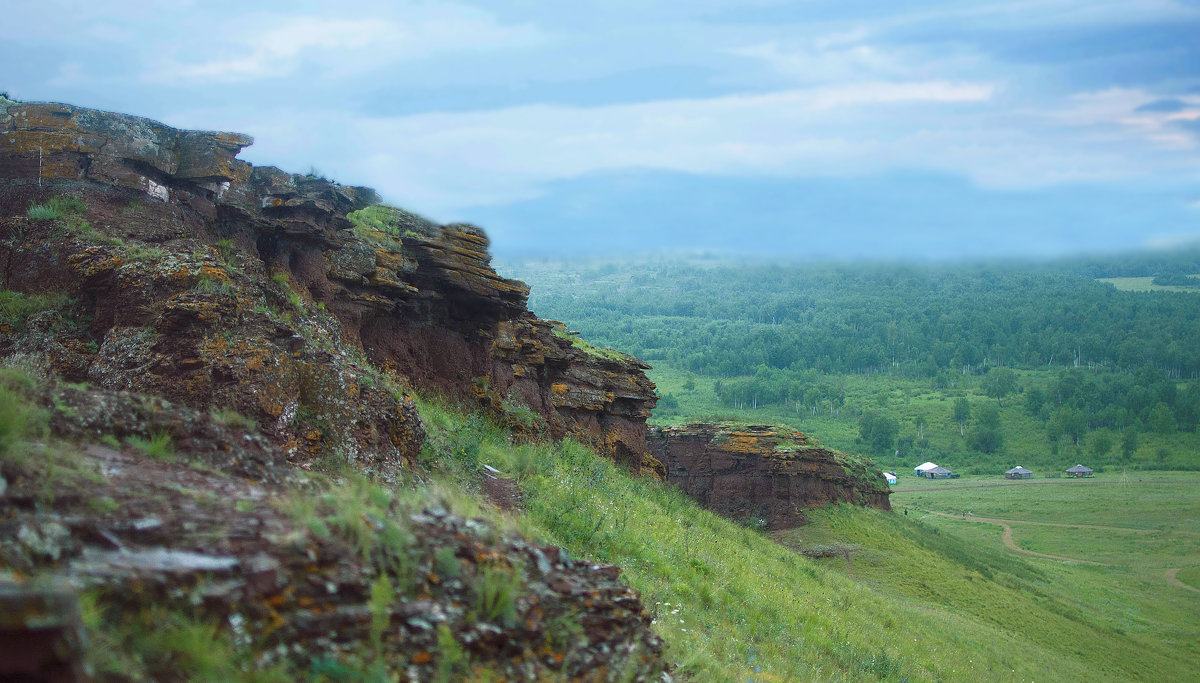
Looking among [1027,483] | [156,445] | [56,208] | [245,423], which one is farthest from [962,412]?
[156,445]

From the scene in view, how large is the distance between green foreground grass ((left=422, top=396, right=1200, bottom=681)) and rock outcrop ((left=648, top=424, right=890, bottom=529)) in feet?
5.93

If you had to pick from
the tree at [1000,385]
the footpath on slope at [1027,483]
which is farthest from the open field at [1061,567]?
the tree at [1000,385]

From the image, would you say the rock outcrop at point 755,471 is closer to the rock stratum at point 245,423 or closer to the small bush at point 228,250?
the rock stratum at point 245,423

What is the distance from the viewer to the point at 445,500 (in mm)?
7348

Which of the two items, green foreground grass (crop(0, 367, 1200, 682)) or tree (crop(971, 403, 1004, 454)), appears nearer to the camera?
green foreground grass (crop(0, 367, 1200, 682))

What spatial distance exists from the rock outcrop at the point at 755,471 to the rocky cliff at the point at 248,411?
23226mm

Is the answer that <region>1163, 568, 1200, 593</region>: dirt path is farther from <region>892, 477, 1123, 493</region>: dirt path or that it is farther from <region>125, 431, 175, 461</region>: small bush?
<region>125, 431, 175, 461</region>: small bush

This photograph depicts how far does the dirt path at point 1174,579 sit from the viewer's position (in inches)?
1873

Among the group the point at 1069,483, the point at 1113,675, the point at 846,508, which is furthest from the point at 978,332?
the point at 1113,675

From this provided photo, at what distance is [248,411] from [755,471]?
120 feet

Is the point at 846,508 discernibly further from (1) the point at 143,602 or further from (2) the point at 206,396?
(1) the point at 143,602

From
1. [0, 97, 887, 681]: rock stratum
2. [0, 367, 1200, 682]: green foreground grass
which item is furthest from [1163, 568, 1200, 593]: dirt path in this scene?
[0, 97, 887, 681]: rock stratum

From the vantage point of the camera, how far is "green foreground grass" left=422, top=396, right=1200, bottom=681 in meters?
13.1

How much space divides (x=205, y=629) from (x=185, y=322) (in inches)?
286
